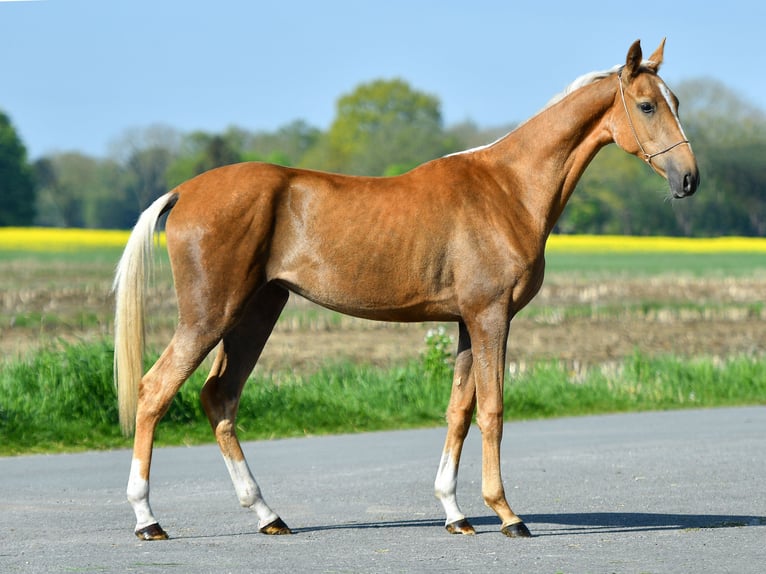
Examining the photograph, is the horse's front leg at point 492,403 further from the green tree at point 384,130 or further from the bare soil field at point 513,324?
the green tree at point 384,130

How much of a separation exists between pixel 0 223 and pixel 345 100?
53.7 metres

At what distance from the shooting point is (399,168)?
7394 centimetres

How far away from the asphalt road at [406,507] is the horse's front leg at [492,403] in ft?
0.47

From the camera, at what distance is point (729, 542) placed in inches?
292

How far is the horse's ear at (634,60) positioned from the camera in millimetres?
7734

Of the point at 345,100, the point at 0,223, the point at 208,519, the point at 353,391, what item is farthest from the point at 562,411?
the point at 345,100

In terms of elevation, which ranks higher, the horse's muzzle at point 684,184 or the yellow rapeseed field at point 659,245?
the yellow rapeseed field at point 659,245

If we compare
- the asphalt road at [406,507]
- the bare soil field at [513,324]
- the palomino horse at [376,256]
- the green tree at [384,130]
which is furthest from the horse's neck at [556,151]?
the green tree at [384,130]

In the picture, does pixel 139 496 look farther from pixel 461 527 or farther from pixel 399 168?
pixel 399 168

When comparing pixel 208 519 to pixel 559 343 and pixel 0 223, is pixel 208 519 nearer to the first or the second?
pixel 559 343

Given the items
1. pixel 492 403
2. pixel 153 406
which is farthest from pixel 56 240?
pixel 492 403

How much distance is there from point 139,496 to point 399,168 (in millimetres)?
67008

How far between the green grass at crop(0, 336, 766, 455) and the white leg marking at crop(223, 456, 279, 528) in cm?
473

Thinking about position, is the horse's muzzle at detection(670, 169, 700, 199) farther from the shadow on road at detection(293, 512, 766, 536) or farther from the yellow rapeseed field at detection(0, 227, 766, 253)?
the yellow rapeseed field at detection(0, 227, 766, 253)
